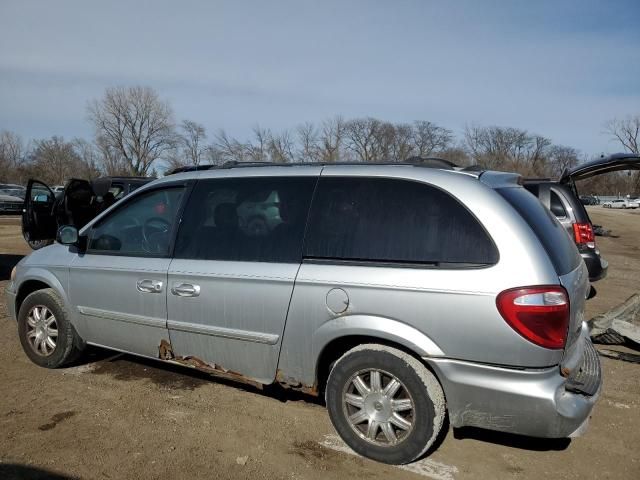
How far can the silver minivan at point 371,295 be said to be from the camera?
9.28 ft

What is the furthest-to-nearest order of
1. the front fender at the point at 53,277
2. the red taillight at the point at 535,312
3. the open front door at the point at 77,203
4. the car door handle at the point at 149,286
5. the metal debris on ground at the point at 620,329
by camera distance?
the open front door at the point at 77,203 < the metal debris on ground at the point at 620,329 < the front fender at the point at 53,277 < the car door handle at the point at 149,286 < the red taillight at the point at 535,312

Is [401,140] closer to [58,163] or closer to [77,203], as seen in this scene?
[58,163]

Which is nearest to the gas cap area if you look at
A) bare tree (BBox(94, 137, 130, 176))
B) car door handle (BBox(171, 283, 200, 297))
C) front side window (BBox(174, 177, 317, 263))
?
front side window (BBox(174, 177, 317, 263))

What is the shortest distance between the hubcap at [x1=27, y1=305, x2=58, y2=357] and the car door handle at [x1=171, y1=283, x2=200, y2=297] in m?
1.51

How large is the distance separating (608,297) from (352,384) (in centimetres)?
667

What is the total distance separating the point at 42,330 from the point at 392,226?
11.0 feet

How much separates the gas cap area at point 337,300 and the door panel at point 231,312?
0.29m

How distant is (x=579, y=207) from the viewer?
7.86 m

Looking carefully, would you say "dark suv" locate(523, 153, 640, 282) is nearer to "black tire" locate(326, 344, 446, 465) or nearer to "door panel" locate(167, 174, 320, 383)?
"door panel" locate(167, 174, 320, 383)

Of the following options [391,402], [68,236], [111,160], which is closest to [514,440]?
[391,402]

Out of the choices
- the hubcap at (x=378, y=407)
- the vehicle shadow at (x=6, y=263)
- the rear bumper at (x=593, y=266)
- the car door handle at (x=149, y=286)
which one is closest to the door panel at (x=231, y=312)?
the car door handle at (x=149, y=286)

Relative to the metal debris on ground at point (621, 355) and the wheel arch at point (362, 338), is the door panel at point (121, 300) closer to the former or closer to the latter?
the wheel arch at point (362, 338)

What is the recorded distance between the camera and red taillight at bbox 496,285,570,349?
9.07ft

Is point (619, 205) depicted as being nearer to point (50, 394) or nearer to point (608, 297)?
point (608, 297)
